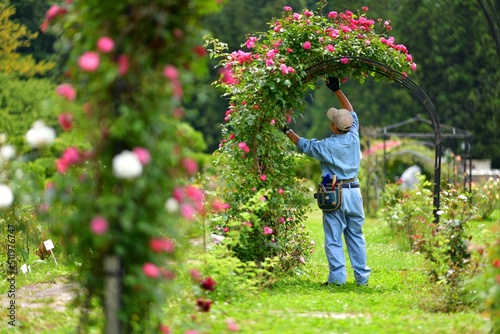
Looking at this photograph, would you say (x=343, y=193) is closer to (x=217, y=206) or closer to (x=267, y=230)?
(x=267, y=230)

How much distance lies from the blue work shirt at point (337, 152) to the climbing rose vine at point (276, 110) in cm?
39

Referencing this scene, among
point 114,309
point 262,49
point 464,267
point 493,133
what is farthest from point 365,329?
point 493,133

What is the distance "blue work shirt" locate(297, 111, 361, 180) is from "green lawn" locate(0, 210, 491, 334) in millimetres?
1099

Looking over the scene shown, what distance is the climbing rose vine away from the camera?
28.2 feet

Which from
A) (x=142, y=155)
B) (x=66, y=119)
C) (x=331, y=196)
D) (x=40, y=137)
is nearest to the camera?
(x=142, y=155)

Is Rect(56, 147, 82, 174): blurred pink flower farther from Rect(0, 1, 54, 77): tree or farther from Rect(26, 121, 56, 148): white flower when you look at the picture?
Rect(0, 1, 54, 77): tree

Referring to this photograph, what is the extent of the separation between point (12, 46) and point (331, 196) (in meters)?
20.8

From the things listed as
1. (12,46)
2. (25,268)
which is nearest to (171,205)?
(25,268)

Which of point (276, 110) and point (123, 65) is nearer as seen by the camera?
point (123, 65)

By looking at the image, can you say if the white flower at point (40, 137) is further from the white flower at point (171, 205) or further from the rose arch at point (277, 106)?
the rose arch at point (277, 106)

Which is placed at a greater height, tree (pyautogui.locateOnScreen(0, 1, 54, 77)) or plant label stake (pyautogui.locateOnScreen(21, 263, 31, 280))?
tree (pyautogui.locateOnScreen(0, 1, 54, 77))

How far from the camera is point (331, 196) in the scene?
28.0 ft

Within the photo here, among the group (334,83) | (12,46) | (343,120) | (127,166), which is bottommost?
(127,166)

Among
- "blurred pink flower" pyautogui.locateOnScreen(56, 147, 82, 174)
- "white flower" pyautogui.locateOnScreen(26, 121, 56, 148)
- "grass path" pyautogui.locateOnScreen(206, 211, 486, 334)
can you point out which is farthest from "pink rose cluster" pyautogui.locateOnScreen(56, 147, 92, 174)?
"grass path" pyautogui.locateOnScreen(206, 211, 486, 334)
